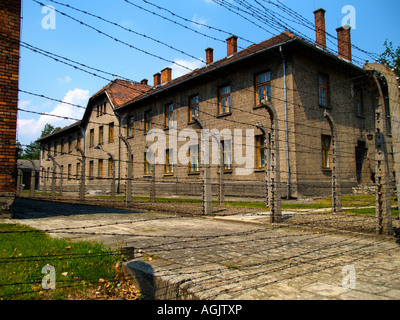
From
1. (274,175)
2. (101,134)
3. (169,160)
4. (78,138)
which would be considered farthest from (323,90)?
(78,138)

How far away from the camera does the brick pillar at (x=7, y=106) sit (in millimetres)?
7141

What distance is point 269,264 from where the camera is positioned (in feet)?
12.0

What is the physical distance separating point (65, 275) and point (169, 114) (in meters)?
19.7

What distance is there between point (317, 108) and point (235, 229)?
38.3ft

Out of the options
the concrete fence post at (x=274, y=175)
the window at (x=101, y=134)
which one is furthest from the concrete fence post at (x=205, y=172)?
the window at (x=101, y=134)

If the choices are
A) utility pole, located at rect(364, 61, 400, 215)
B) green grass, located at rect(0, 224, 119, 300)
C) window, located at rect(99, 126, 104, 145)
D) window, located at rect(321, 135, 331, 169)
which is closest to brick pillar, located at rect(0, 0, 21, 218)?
green grass, located at rect(0, 224, 119, 300)

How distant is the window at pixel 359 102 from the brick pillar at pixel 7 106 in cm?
1866

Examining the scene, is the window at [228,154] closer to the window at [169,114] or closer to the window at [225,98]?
the window at [225,98]

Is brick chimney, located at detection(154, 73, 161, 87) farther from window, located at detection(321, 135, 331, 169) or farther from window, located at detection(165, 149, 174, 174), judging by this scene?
window, located at detection(321, 135, 331, 169)

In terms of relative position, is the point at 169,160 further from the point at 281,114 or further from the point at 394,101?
the point at 394,101

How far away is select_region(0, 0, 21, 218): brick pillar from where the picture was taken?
7141 mm

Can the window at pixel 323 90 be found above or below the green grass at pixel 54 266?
above
